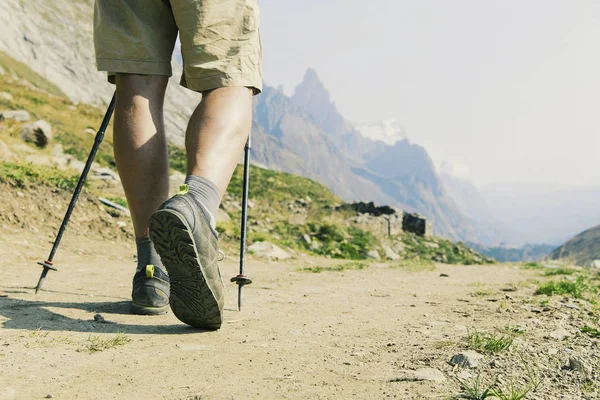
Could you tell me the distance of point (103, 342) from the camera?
2.01m

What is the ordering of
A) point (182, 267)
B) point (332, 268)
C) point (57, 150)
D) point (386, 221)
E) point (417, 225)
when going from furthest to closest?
point (417, 225) → point (386, 221) → point (57, 150) → point (332, 268) → point (182, 267)

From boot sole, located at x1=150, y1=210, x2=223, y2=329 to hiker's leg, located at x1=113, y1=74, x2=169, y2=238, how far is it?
66 centimetres

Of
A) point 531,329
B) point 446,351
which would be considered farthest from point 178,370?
point 531,329

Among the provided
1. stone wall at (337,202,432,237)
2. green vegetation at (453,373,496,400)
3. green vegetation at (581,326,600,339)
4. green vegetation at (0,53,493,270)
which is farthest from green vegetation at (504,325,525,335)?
stone wall at (337,202,432,237)

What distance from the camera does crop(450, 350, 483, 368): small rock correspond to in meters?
1.84

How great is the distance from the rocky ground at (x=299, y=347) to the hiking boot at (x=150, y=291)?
75 mm

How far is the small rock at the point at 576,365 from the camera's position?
5.93 ft

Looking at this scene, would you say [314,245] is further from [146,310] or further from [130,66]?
[130,66]

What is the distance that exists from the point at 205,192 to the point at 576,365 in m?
1.61

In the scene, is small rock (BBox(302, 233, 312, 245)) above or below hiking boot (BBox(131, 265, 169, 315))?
above

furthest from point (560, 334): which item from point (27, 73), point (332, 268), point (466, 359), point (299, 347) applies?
point (27, 73)

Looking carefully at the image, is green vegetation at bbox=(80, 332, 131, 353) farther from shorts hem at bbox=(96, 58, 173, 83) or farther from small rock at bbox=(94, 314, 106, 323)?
shorts hem at bbox=(96, 58, 173, 83)

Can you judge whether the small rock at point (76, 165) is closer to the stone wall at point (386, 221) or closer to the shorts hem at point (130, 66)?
the shorts hem at point (130, 66)

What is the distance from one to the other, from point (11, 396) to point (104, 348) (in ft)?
1.72
